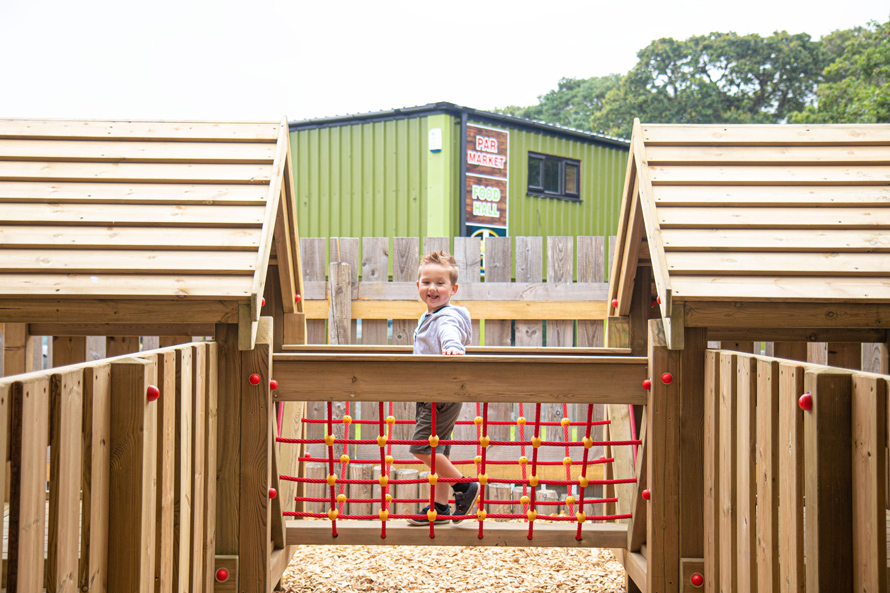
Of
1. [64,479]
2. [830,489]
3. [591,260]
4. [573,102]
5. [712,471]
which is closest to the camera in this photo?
[64,479]

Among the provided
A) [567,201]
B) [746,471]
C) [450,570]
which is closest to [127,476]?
[746,471]

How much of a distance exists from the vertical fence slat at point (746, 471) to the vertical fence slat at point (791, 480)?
0.24 m

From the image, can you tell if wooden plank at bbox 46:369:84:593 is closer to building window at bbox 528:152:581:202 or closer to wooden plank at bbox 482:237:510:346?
wooden plank at bbox 482:237:510:346

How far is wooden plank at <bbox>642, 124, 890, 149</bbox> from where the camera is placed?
393 cm

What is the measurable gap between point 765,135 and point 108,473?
3.56m

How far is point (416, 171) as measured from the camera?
1270cm

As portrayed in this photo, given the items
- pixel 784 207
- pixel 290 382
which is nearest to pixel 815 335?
pixel 784 207

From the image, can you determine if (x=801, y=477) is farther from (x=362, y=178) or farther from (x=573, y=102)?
(x=573, y=102)

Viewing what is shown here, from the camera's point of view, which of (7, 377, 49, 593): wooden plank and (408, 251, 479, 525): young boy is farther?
(408, 251, 479, 525): young boy

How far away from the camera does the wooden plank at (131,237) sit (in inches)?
133

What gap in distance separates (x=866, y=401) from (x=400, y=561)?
3.66 m

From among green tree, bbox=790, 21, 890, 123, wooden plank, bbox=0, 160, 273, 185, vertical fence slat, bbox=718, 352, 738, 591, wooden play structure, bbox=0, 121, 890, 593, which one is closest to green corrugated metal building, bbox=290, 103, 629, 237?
wooden play structure, bbox=0, 121, 890, 593

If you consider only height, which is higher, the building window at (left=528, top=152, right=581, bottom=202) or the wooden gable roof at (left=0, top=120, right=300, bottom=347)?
the building window at (left=528, top=152, right=581, bottom=202)

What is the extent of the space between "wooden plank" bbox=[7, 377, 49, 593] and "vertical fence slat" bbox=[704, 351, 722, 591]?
2347mm
